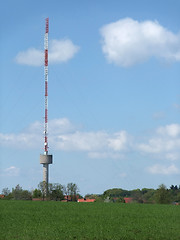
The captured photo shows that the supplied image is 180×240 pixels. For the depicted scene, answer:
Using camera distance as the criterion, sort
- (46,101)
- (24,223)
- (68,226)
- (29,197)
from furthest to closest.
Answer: (29,197) → (46,101) → (24,223) → (68,226)

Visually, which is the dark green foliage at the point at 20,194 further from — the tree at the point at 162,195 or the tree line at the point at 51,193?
the tree at the point at 162,195

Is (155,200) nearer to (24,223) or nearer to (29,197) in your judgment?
(29,197)

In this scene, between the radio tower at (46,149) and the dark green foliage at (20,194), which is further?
Answer: the dark green foliage at (20,194)

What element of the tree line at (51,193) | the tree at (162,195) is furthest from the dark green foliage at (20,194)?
the tree at (162,195)

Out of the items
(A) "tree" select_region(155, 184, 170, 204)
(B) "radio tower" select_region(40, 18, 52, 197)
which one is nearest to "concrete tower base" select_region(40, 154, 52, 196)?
(B) "radio tower" select_region(40, 18, 52, 197)

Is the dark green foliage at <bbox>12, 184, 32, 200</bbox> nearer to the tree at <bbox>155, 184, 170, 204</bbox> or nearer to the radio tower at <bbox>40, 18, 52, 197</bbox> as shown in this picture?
the radio tower at <bbox>40, 18, 52, 197</bbox>

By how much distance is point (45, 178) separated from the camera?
430ft

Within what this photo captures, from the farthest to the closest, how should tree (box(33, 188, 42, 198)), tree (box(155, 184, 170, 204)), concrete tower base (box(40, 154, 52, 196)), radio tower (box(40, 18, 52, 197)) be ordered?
1. tree (box(33, 188, 42, 198))
2. concrete tower base (box(40, 154, 52, 196))
3. tree (box(155, 184, 170, 204))
4. radio tower (box(40, 18, 52, 197))

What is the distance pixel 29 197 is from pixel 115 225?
97.4 m

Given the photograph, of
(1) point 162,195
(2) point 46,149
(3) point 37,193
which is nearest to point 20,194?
(3) point 37,193

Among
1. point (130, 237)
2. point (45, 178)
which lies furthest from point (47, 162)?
point (130, 237)

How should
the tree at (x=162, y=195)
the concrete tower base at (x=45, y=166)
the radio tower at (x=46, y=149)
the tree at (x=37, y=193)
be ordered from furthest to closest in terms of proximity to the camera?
the tree at (x=37, y=193)
the concrete tower base at (x=45, y=166)
the tree at (x=162, y=195)
the radio tower at (x=46, y=149)

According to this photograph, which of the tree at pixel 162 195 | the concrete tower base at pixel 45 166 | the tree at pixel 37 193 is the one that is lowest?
the tree at pixel 162 195

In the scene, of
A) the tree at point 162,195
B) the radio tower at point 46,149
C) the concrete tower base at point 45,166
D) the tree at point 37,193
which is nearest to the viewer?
the radio tower at point 46,149
